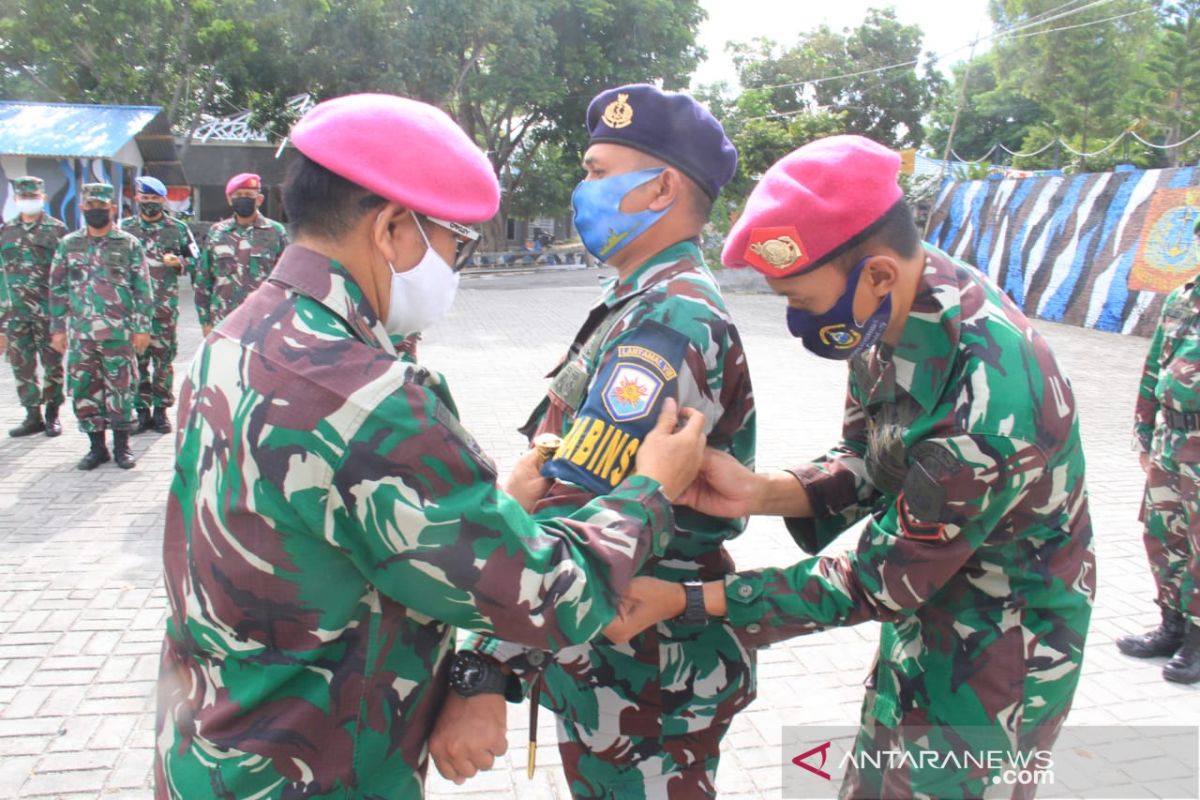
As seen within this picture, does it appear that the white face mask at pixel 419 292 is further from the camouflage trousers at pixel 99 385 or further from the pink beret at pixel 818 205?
the camouflage trousers at pixel 99 385

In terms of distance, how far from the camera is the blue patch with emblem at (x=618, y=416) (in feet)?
5.22

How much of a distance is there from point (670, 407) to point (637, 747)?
0.77 m

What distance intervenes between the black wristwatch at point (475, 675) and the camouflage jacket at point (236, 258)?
21.0 ft

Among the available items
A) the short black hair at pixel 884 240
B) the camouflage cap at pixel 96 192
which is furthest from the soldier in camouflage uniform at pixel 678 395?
the camouflage cap at pixel 96 192

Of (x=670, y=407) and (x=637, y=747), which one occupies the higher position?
(x=670, y=407)

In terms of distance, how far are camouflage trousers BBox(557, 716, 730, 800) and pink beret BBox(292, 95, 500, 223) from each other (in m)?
1.17

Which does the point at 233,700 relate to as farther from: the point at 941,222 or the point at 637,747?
the point at 941,222

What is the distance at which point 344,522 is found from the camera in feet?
4.00

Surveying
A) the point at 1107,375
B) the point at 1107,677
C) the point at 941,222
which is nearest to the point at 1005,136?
the point at 941,222

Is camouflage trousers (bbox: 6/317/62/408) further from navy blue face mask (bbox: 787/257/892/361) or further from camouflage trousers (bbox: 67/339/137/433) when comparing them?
navy blue face mask (bbox: 787/257/892/361)

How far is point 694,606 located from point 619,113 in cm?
109

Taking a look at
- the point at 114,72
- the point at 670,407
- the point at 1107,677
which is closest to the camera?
the point at 670,407

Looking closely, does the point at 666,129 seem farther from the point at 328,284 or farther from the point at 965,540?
the point at 965,540

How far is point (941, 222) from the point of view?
63.5 ft
